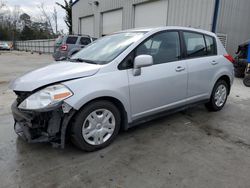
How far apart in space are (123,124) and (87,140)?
23.1 inches

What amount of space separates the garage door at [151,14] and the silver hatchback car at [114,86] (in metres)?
8.23

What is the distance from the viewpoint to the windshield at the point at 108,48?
9.25 ft

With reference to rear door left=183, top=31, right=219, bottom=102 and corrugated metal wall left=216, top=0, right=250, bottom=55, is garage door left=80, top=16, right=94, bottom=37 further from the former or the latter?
rear door left=183, top=31, right=219, bottom=102

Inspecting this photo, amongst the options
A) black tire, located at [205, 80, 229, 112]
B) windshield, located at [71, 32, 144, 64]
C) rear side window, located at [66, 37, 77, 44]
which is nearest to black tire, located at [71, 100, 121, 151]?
windshield, located at [71, 32, 144, 64]

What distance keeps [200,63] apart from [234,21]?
27.9 feet

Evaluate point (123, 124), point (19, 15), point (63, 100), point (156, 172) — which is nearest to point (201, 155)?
point (156, 172)

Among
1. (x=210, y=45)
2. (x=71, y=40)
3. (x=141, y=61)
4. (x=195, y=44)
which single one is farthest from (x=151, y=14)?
(x=141, y=61)

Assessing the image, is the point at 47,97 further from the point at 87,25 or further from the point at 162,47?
the point at 87,25

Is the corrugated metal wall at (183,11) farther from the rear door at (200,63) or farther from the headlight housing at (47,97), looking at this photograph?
the headlight housing at (47,97)

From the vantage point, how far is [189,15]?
1005 centimetres

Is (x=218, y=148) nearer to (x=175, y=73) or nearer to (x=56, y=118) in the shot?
(x=175, y=73)

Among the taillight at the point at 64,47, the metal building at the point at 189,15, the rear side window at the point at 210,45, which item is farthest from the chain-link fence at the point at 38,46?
the rear side window at the point at 210,45

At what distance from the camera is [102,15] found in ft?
54.7

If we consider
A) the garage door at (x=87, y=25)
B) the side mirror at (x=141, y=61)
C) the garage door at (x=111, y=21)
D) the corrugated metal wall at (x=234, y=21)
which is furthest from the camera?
the garage door at (x=87, y=25)
